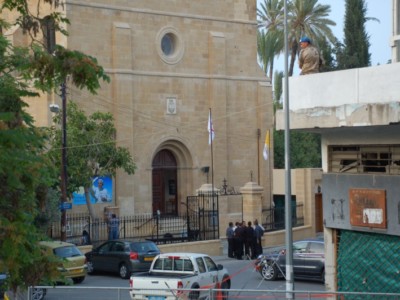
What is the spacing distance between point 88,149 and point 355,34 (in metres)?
10.9

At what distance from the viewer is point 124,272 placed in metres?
27.8

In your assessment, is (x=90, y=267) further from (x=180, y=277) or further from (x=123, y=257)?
(x=180, y=277)

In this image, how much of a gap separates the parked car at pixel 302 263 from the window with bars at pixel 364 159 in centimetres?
1138

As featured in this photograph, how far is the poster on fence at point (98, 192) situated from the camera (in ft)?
124

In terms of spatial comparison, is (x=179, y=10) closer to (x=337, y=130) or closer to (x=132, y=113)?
(x=132, y=113)

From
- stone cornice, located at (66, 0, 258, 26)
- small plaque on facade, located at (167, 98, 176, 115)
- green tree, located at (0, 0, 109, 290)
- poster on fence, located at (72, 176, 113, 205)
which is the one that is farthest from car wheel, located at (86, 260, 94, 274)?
green tree, located at (0, 0, 109, 290)

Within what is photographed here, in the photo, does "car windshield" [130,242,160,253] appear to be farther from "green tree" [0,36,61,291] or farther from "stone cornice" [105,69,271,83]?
"green tree" [0,36,61,291]

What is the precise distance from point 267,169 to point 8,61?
1234 inches

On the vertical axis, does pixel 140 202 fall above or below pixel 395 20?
below

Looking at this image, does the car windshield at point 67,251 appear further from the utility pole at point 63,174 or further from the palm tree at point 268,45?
the palm tree at point 268,45

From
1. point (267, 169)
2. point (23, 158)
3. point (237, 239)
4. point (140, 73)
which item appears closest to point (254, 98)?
point (267, 169)

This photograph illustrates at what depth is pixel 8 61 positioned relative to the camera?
15.4 meters

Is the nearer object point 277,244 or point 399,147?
point 399,147

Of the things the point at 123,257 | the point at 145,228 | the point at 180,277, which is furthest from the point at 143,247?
the point at 145,228
